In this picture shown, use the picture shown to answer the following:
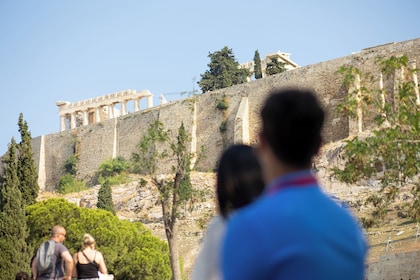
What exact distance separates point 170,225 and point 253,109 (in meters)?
25.8

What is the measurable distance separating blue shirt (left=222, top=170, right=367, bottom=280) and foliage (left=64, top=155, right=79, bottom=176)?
50730 mm

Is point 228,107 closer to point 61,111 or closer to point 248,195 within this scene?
point 61,111

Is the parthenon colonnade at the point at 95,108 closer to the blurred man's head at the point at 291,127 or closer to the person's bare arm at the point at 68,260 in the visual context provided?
the person's bare arm at the point at 68,260

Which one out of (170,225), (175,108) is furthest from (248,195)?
(175,108)

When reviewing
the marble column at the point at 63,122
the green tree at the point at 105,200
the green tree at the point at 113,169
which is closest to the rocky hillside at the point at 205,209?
the green tree at the point at 105,200

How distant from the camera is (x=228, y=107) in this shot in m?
45.4

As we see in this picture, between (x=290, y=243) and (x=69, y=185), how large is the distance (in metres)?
48.8

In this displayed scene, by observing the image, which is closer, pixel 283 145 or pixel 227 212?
pixel 283 145

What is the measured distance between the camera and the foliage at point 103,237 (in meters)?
24.2

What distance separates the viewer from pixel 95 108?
61156mm

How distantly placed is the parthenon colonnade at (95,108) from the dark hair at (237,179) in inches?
2221

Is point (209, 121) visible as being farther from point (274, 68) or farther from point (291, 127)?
point (291, 127)

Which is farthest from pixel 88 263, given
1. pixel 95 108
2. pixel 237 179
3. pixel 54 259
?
pixel 95 108

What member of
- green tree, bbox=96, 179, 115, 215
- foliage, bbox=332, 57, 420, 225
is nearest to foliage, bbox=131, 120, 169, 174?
foliage, bbox=332, 57, 420, 225
